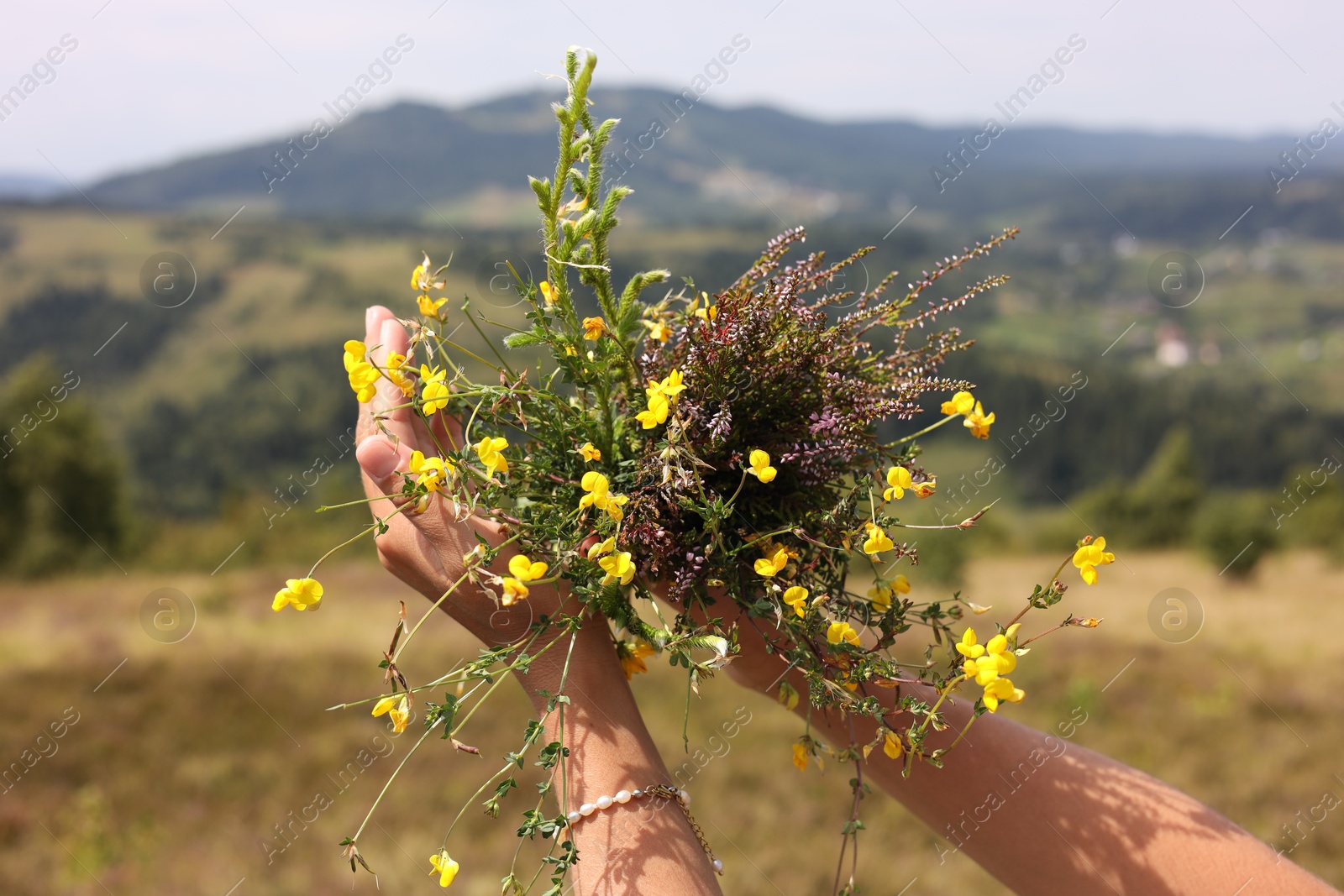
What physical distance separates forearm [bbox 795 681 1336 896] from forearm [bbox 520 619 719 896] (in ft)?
1.56

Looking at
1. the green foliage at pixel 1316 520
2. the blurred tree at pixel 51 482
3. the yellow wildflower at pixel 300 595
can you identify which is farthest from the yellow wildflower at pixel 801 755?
the blurred tree at pixel 51 482

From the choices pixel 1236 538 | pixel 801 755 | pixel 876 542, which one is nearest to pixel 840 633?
pixel 876 542

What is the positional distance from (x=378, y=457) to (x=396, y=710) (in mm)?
563

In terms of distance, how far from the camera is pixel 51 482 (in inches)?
1507

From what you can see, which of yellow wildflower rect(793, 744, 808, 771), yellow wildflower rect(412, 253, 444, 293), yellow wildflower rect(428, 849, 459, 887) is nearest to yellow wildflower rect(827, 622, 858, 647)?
yellow wildflower rect(793, 744, 808, 771)

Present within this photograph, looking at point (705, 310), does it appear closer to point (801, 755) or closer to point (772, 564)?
point (772, 564)

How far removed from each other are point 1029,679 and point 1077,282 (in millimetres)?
201601

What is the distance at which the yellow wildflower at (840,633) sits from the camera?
1736 mm

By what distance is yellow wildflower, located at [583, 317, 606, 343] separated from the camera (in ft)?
5.85

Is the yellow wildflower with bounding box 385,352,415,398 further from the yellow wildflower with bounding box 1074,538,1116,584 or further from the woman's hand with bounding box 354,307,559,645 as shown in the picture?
the yellow wildflower with bounding box 1074,538,1116,584

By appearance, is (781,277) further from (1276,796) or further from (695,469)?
(1276,796)

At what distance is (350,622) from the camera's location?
43.6ft

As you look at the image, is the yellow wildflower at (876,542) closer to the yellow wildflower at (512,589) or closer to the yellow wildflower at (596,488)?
the yellow wildflower at (596,488)

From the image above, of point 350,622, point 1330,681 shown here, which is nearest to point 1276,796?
point 1330,681
